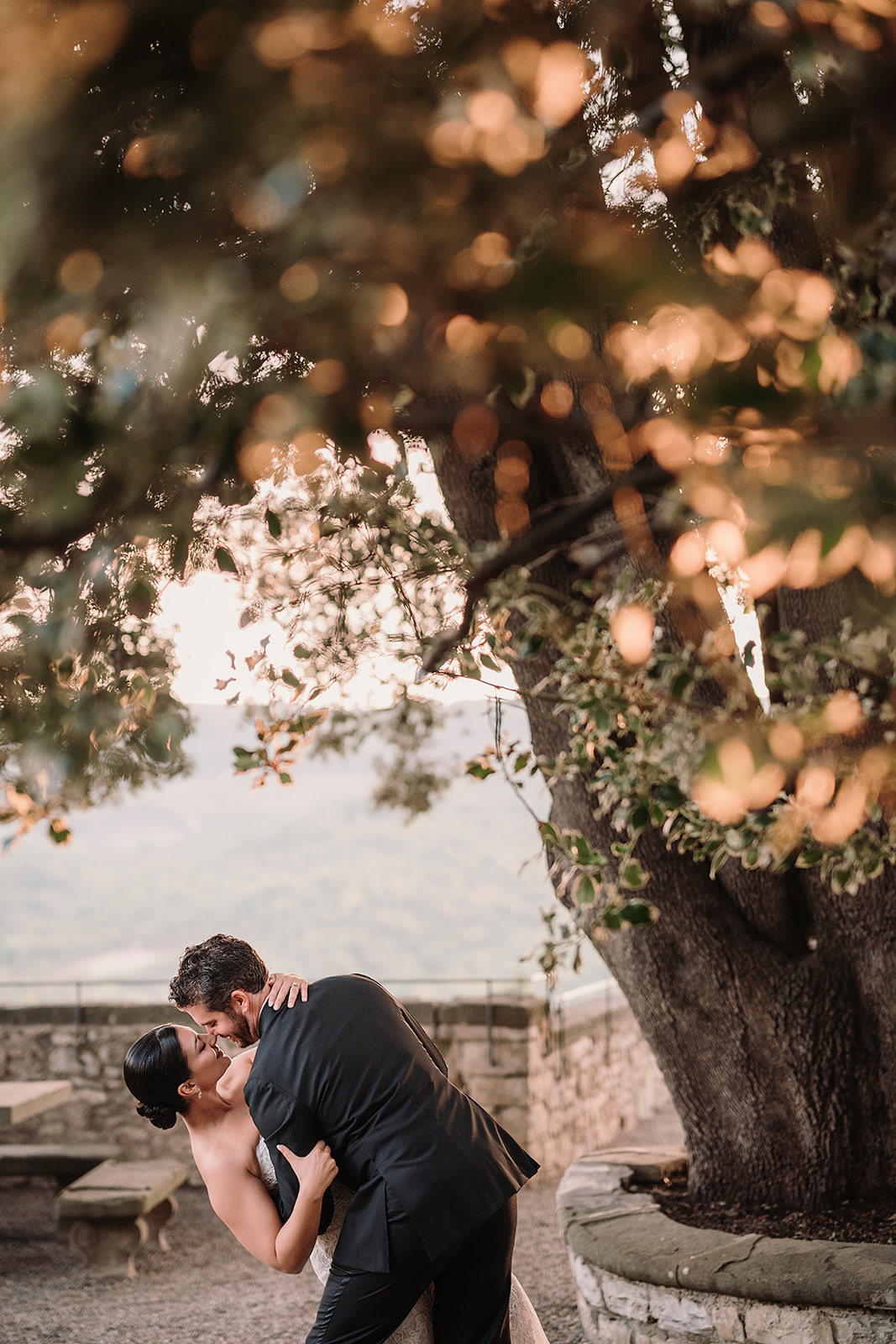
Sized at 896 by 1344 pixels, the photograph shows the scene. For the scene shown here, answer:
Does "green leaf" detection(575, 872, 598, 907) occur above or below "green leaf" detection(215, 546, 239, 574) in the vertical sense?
below

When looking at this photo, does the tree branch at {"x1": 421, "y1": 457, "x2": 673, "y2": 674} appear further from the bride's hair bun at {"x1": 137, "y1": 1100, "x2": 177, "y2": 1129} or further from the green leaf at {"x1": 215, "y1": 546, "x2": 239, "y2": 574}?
the bride's hair bun at {"x1": 137, "y1": 1100, "x2": 177, "y2": 1129}

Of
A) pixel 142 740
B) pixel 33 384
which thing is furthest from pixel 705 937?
pixel 33 384

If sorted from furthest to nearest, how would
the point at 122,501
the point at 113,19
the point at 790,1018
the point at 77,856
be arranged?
the point at 77,856
the point at 790,1018
the point at 122,501
the point at 113,19

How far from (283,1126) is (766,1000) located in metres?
1.97

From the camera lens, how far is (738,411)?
78cm

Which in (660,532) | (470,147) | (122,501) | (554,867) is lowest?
(554,867)

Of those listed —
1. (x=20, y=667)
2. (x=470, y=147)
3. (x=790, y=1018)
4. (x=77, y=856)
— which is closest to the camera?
(x=470, y=147)

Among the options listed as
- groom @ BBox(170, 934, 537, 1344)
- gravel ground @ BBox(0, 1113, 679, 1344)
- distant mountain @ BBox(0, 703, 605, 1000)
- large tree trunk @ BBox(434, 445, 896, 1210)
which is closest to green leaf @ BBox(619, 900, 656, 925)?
groom @ BBox(170, 934, 537, 1344)

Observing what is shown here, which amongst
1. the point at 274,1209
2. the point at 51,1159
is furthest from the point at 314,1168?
the point at 51,1159

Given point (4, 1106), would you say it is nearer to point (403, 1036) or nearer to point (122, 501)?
point (403, 1036)

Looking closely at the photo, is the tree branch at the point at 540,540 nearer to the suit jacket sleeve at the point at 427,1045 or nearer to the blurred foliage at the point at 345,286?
the blurred foliage at the point at 345,286

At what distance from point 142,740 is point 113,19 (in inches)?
35.6

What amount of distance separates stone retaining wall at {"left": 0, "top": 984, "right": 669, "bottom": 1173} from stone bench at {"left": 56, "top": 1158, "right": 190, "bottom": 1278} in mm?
1035

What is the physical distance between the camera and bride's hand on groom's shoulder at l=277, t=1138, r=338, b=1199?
1802mm
